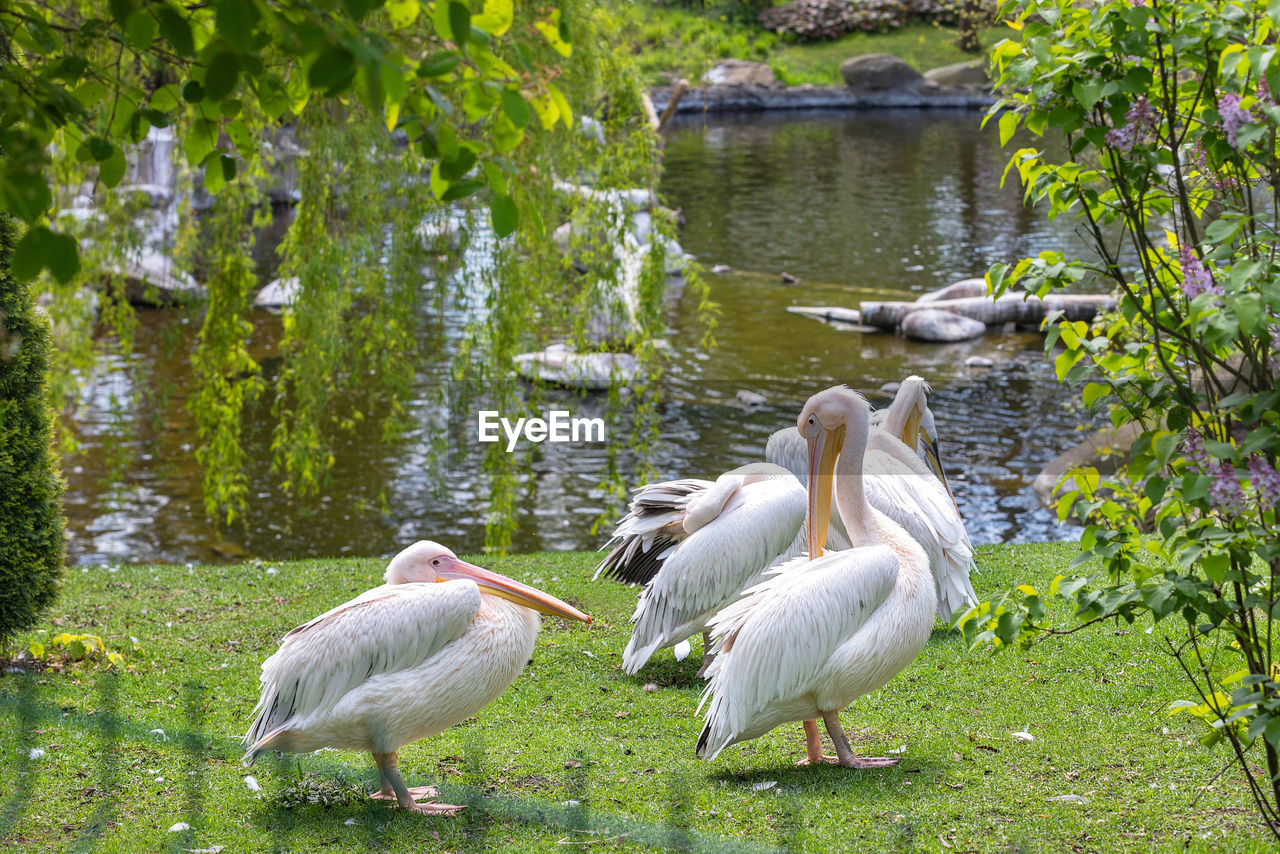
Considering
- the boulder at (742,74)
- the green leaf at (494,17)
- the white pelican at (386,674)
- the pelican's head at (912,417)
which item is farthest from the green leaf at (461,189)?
the boulder at (742,74)

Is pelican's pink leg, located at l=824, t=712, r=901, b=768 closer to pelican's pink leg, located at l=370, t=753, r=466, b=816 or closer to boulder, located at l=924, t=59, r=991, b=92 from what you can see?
pelican's pink leg, located at l=370, t=753, r=466, b=816

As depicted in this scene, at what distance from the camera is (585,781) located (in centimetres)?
422

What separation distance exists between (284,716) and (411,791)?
0.57 meters

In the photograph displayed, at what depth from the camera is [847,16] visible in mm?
45000

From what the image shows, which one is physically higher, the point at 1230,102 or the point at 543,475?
the point at 1230,102

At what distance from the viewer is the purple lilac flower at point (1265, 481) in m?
2.45

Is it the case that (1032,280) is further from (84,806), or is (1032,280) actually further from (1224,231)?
(84,806)

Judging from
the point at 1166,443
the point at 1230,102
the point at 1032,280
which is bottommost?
the point at 1166,443

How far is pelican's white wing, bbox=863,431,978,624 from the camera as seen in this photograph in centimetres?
567

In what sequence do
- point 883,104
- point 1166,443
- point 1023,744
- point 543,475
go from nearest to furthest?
point 1166,443 < point 1023,744 < point 543,475 < point 883,104

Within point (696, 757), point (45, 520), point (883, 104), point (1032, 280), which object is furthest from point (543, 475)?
point (883, 104)

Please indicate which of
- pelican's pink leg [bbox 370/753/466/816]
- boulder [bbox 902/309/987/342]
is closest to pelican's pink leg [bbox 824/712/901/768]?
pelican's pink leg [bbox 370/753/466/816]

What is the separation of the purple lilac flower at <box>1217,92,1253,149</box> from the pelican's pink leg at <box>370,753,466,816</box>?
10.0 feet

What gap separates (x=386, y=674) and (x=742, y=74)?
3971cm
